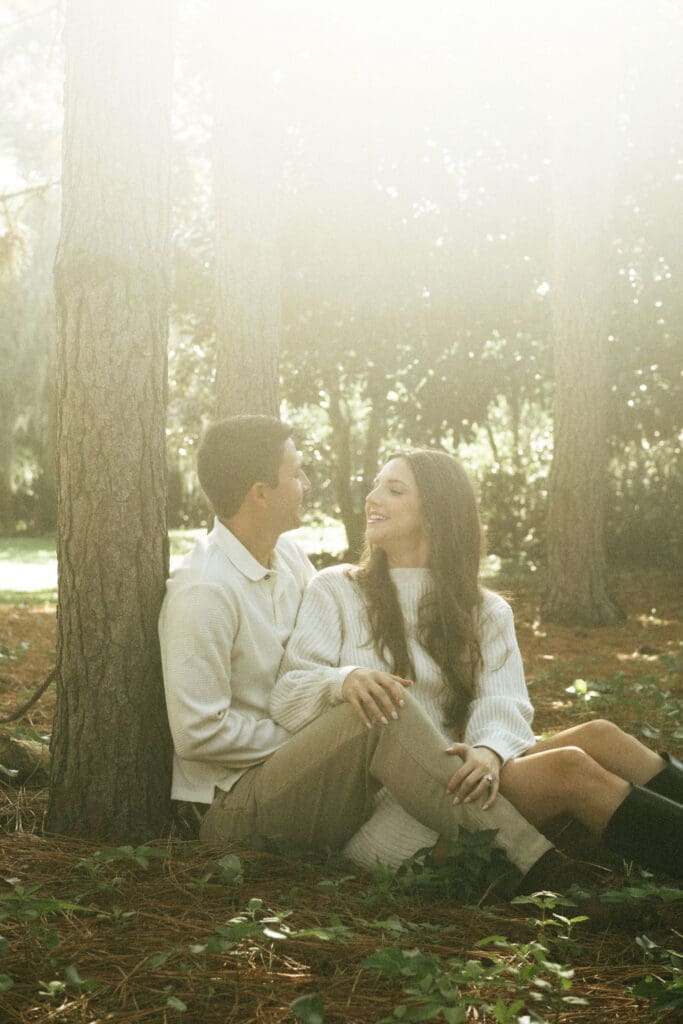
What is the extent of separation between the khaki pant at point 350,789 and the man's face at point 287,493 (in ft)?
2.68

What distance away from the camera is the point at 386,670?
396 cm

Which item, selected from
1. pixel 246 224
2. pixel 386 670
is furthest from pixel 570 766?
pixel 246 224

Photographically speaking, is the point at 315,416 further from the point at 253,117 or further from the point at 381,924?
the point at 381,924

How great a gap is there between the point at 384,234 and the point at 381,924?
12.4 metres

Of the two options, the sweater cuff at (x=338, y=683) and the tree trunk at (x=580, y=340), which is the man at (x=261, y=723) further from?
the tree trunk at (x=580, y=340)

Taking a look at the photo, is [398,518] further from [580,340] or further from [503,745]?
[580,340]

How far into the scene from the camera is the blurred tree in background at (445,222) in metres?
13.3

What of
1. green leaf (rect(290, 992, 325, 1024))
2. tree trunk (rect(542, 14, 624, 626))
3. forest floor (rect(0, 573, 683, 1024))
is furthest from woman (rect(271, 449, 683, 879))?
tree trunk (rect(542, 14, 624, 626))

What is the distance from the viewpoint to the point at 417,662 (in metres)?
4.00

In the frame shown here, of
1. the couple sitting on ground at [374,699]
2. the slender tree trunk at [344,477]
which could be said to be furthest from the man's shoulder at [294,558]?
the slender tree trunk at [344,477]

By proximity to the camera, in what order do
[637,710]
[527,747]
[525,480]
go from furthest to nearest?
[525,480] < [637,710] < [527,747]

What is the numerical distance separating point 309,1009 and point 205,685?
149 centimetres

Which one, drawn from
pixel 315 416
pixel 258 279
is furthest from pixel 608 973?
pixel 315 416

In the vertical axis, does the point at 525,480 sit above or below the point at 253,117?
below
